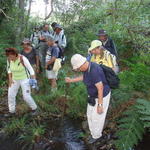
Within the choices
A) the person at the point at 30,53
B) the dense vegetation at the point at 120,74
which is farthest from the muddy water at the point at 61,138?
the person at the point at 30,53

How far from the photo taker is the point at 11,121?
6.04m

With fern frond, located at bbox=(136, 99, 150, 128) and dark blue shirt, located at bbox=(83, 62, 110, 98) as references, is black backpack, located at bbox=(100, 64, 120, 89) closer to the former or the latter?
dark blue shirt, located at bbox=(83, 62, 110, 98)

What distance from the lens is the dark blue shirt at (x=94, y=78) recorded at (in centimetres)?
420

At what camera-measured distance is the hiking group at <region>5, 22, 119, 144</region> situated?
14.0 feet

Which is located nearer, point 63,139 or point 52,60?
point 63,139

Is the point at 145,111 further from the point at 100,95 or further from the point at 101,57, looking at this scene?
the point at 101,57

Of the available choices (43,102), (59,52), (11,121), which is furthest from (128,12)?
(11,121)

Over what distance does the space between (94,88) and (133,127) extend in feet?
3.96

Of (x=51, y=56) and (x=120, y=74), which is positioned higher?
(x=51, y=56)

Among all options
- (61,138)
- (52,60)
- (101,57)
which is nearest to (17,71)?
(52,60)

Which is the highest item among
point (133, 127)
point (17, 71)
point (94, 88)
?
point (17, 71)

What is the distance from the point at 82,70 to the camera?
4.22 meters

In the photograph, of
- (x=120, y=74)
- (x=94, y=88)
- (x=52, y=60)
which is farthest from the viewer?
(x=52, y=60)

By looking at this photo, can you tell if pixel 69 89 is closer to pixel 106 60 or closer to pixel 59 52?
pixel 59 52
